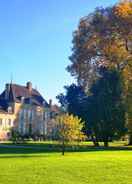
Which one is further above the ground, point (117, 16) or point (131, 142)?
point (117, 16)

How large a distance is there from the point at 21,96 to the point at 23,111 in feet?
11.6

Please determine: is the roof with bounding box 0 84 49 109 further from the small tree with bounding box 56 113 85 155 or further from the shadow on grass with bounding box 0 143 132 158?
the small tree with bounding box 56 113 85 155

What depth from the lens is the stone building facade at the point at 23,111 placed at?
3703 inches

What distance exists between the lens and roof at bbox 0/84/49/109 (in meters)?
95.6

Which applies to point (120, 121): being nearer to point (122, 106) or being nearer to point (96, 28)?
point (122, 106)

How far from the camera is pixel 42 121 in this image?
102812mm

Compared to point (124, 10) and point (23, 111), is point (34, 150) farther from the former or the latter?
point (23, 111)

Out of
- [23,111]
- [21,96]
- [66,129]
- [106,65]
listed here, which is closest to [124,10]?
[106,65]

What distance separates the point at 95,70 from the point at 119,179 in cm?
3822

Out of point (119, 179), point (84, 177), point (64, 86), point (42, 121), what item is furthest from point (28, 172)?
point (42, 121)

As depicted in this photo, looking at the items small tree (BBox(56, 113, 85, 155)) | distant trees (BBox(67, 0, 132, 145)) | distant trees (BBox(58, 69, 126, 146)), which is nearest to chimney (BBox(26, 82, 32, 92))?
distant trees (BBox(58, 69, 126, 146))

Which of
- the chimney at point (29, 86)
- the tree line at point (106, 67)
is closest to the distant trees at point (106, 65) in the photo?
the tree line at point (106, 67)

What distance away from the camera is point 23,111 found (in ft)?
327

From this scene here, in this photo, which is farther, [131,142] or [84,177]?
[131,142]
